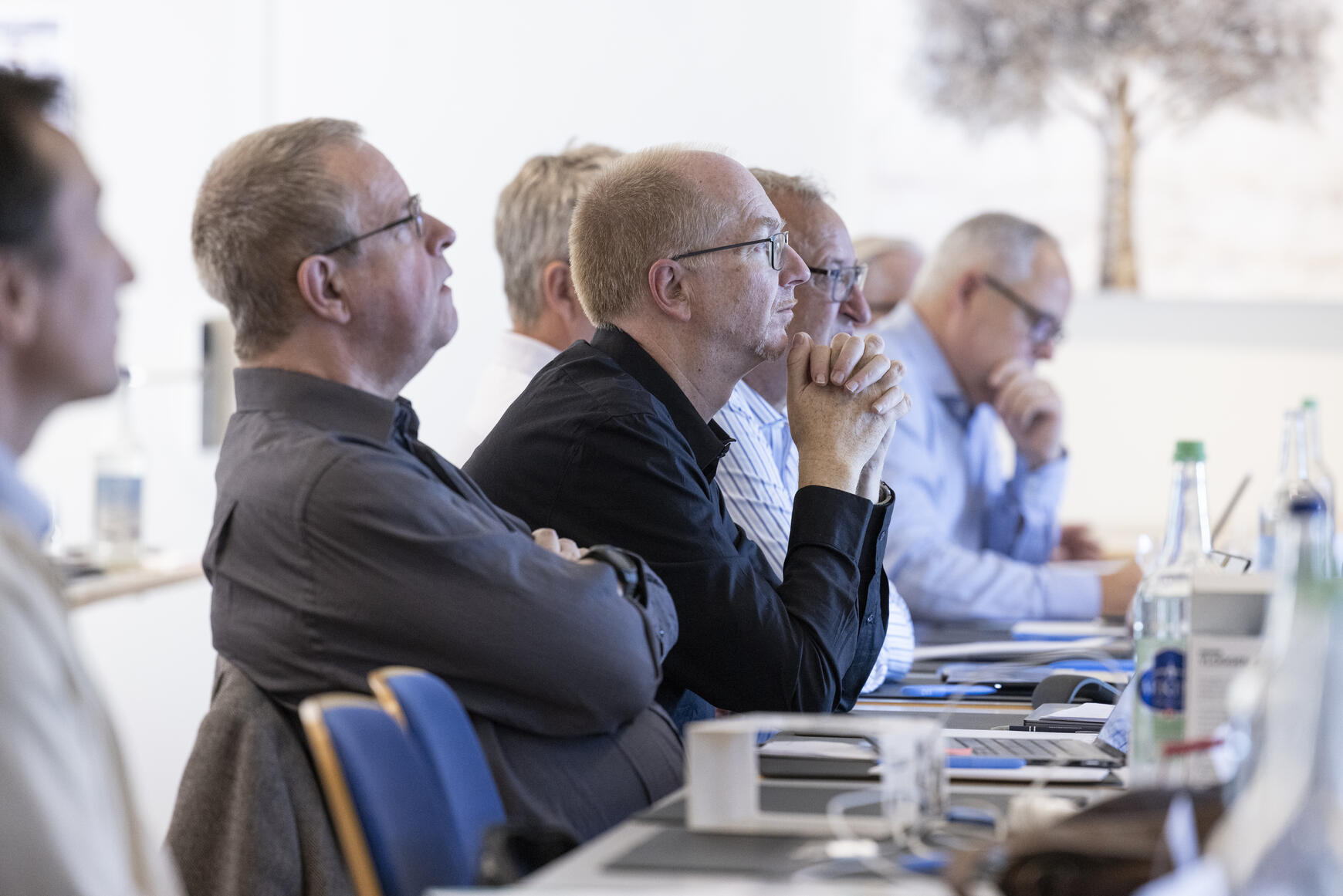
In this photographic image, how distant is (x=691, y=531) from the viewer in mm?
1789

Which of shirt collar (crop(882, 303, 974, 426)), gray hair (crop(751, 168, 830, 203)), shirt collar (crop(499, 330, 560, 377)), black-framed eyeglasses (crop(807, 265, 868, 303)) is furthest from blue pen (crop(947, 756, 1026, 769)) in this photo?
shirt collar (crop(882, 303, 974, 426))

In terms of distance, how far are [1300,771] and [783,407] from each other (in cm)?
188

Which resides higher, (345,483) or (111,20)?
(111,20)

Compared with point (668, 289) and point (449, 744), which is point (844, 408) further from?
point (449, 744)

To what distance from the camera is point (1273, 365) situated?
4.46 metres

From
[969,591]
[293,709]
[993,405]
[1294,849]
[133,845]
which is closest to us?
[1294,849]

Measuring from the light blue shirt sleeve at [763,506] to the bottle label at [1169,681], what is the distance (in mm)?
981

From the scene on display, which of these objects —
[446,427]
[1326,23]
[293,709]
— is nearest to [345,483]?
[293,709]

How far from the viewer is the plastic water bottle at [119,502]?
3.66 metres

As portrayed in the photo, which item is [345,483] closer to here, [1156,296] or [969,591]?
[969,591]

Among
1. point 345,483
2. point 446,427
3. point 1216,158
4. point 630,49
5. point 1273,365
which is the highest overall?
point 630,49

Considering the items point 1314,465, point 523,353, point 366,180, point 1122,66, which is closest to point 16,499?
point 366,180

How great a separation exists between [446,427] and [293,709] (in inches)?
135

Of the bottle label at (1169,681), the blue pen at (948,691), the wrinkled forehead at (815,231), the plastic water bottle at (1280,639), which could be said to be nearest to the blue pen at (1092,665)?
the blue pen at (948,691)
